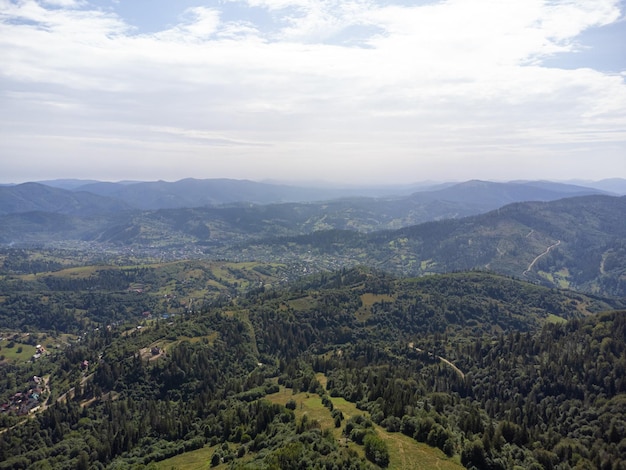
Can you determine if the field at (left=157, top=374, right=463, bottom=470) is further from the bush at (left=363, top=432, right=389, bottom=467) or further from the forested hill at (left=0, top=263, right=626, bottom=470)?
the bush at (left=363, top=432, right=389, bottom=467)

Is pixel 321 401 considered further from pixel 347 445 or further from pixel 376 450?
pixel 376 450

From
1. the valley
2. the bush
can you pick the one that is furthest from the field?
the bush

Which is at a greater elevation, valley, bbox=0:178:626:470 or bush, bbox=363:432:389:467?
bush, bbox=363:432:389:467

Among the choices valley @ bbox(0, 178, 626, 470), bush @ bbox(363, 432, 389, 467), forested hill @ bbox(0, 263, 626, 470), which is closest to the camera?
bush @ bbox(363, 432, 389, 467)

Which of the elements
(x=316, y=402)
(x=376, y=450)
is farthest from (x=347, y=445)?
(x=316, y=402)

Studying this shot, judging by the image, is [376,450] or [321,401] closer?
[376,450]

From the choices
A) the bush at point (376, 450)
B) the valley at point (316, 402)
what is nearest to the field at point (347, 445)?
the valley at point (316, 402)

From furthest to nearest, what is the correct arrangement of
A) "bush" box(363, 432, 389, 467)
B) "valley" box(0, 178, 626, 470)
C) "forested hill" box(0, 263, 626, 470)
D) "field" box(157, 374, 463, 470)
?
1. "forested hill" box(0, 263, 626, 470)
2. "valley" box(0, 178, 626, 470)
3. "field" box(157, 374, 463, 470)
4. "bush" box(363, 432, 389, 467)

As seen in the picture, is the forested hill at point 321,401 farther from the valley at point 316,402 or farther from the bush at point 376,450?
the valley at point 316,402
